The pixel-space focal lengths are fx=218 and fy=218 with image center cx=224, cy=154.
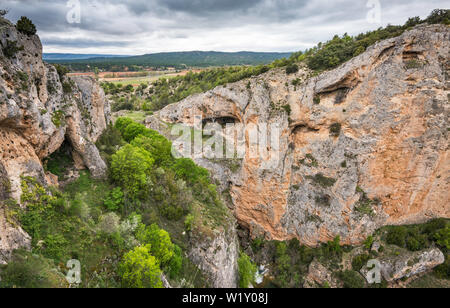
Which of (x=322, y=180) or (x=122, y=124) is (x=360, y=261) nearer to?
(x=322, y=180)

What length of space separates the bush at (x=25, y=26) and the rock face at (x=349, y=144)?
24.5 meters

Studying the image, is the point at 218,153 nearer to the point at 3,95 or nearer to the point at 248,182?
the point at 248,182

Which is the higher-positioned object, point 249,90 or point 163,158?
point 249,90

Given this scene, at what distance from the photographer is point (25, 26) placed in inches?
576

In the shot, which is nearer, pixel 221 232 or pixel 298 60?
pixel 221 232

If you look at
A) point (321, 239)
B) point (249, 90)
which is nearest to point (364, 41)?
point (249, 90)

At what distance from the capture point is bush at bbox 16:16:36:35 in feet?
47.5

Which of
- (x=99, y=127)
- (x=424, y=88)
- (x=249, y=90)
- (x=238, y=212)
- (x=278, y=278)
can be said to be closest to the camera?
(x=99, y=127)

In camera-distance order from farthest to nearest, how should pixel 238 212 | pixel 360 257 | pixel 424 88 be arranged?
pixel 238 212, pixel 360 257, pixel 424 88

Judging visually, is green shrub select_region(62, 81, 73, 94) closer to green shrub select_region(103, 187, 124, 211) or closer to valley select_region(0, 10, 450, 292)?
valley select_region(0, 10, 450, 292)

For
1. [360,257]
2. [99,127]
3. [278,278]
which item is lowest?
[278,278]

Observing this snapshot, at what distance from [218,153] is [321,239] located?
2089 centimetres

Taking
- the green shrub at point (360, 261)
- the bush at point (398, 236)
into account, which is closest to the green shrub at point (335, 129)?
the bush at point (398, 236)

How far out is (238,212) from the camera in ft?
128
